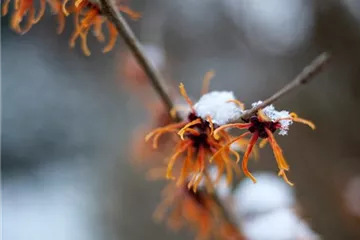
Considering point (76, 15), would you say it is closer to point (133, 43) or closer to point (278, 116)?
point (133, 43)

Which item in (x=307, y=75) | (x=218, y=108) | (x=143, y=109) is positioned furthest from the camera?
(x=143, y=109)

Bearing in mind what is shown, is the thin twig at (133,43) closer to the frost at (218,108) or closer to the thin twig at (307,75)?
the frost at (218,108)

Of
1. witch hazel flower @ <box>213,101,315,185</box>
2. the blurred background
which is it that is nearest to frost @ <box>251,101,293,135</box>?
witch hazel flower @ <box>213,101,315,185</box>

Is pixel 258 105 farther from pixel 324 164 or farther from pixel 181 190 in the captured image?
pixel 324 164

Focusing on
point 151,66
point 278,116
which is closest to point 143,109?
point 151,66

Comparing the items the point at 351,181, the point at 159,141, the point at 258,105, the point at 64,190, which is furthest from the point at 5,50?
the point at 258,105

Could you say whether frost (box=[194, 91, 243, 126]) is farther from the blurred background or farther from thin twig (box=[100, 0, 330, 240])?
the blurred background

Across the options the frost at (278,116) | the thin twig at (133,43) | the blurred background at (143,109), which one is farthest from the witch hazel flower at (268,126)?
the blurred background at (143,109)
